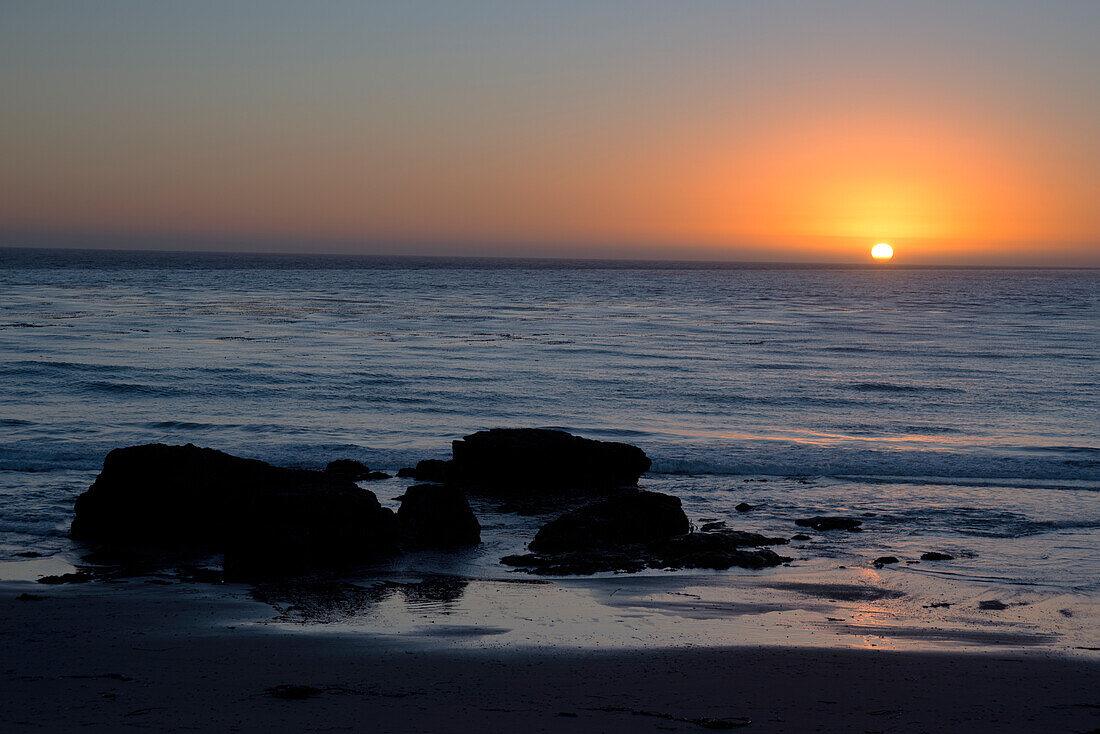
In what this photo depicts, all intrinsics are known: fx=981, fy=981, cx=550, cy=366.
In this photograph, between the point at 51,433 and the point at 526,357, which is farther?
the point at 526,357

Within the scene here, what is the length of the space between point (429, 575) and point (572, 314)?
50.0m

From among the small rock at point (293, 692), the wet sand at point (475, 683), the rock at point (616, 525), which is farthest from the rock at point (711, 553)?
the small rock at point (293, 692)

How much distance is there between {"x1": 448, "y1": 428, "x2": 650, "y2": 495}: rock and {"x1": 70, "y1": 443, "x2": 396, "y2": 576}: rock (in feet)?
10.1

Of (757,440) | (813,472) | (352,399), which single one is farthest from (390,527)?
(352,399)

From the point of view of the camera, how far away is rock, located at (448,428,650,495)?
14062 mm

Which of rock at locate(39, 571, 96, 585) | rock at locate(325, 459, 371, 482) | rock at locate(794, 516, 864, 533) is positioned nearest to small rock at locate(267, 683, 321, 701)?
rock at locate(39, 571, 96, 585)

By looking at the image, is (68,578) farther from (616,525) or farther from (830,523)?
(830,523)

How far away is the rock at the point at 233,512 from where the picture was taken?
31.7 ft

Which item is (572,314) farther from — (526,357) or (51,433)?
(51,433)

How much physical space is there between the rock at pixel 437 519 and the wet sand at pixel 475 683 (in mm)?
2986

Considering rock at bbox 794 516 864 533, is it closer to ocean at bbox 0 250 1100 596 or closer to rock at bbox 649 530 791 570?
ocean at bbox 0 250 1100 596

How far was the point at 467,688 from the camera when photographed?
6184mm

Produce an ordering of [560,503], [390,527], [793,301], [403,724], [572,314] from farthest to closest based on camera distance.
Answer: [793,301] → [572,314] → [560,503] → [390,527] → [403,724]

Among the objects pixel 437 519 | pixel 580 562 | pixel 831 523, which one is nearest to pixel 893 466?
pixel 831 523
